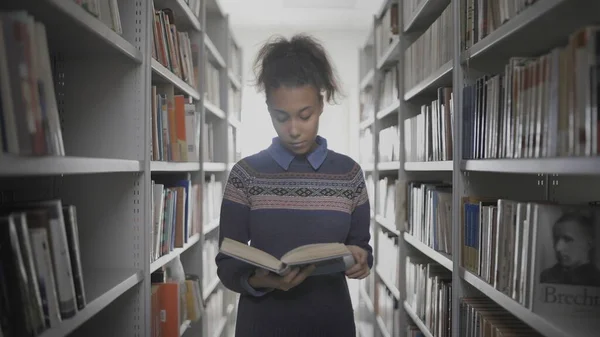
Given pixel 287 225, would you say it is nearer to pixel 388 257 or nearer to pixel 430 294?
pixel 430 294

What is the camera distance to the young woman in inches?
56.1

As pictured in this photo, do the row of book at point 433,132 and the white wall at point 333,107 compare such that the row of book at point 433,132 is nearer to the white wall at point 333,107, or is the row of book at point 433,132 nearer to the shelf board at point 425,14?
the shelf board at point 425,14

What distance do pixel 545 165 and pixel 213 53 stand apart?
2495 millimetres

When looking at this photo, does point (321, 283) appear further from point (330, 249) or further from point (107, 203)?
point (107, 203)

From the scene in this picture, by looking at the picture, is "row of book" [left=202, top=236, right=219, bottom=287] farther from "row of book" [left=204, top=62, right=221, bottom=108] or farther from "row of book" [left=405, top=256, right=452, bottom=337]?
"row of book" [left=405, top=256, right=452, bottom=337]

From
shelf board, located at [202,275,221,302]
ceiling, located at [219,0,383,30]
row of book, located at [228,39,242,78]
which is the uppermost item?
ceiling, located at [219,0,383,30]

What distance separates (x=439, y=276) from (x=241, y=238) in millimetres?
1052

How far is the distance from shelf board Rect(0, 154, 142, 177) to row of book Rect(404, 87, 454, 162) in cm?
116

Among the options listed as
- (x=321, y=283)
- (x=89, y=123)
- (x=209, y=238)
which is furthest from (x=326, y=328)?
(x=209, y=238)

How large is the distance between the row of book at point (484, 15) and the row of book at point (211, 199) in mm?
1655

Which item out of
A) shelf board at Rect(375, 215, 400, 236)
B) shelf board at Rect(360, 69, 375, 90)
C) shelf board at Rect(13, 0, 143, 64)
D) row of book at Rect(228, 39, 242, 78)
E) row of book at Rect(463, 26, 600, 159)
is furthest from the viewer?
row of book at Rect(228, 39, 242, 78)

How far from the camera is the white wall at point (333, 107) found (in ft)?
18.1

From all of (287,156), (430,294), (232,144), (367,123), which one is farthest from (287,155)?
(367,123)

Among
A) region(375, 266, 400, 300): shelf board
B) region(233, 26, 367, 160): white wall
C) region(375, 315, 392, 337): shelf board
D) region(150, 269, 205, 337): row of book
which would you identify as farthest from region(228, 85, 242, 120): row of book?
region(150, 269, 205, 337): row of book
